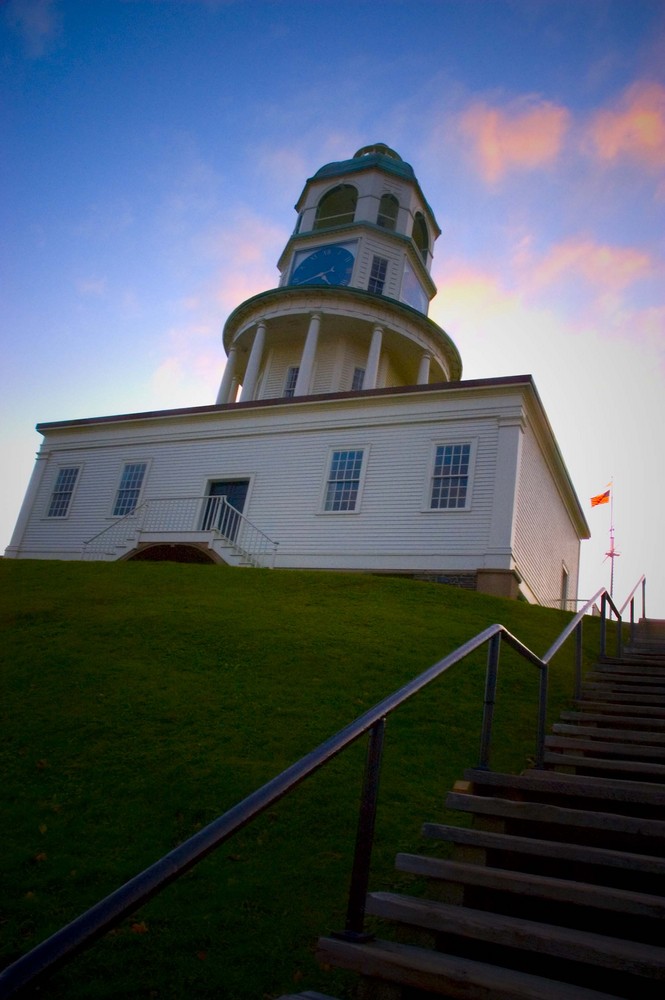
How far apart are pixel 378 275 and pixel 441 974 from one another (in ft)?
97.8

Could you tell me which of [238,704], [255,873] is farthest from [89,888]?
[238,704]

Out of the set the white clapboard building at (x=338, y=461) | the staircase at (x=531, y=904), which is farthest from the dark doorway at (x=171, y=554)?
the staircase at (x=531, y=904)

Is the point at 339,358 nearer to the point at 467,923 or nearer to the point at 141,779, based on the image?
the point at 141,779

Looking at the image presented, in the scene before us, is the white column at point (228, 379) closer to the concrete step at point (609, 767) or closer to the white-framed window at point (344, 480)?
the white-framed window at point (344, 480)

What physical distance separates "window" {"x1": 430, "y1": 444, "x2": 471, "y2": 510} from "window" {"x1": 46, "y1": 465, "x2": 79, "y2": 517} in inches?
514

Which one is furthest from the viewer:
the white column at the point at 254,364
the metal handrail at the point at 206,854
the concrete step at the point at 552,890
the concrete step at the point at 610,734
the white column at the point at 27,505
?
the white column at the point at 254,364

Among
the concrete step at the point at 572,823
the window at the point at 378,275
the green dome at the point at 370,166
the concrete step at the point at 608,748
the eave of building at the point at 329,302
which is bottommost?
the concrete step at the point at 572,823

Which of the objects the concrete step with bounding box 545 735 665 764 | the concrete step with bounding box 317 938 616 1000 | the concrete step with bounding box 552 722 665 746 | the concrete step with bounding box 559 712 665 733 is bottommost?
the concrete step with bounding box 317 938 616 1000

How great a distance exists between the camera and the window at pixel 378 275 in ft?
99.0

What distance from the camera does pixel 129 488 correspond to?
78.2ft

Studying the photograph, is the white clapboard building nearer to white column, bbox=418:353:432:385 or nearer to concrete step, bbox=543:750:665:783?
white column, bbox=418:353:432:385

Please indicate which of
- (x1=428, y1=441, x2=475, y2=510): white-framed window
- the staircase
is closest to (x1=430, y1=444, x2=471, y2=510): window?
(x1=428, y1=441, x2=475, y2=510): white-framed window

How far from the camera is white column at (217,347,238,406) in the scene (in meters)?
29.4

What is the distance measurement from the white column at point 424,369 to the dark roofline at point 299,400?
20.4 ft
